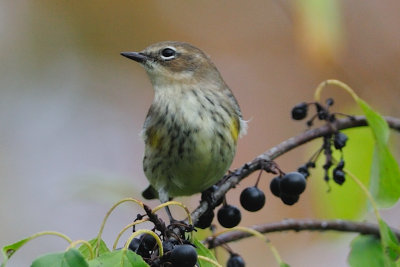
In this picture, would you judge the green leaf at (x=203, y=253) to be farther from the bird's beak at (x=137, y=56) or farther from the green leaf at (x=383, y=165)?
the bird's beak at (x=137, y=56)

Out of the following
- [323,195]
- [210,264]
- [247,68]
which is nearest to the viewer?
[210,264]

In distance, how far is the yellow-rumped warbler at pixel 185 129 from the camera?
11.4 ft

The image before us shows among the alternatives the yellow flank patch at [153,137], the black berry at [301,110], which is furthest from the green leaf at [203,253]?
the yellow flank patch at [153,137]

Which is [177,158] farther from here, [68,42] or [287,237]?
[68,42]

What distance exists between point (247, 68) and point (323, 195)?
389cm

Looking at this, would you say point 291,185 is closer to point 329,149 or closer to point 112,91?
point 329,149

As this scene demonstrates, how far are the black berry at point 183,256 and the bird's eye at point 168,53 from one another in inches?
83.3

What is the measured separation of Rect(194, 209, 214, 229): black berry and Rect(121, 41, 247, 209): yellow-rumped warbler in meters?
0.66

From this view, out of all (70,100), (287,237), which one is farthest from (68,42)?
(287,237)

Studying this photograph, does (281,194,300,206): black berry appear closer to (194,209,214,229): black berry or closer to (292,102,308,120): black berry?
(194,209,214,229): black berry

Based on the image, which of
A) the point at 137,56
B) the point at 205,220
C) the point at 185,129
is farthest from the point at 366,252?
the point at 137,56

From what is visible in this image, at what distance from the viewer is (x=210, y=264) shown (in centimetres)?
213

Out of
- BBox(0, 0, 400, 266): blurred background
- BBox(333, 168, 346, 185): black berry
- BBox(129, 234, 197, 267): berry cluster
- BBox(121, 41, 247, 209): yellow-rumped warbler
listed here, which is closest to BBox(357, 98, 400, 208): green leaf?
BBox(333, 168, 346, 185): black berry

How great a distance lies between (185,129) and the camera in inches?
137
